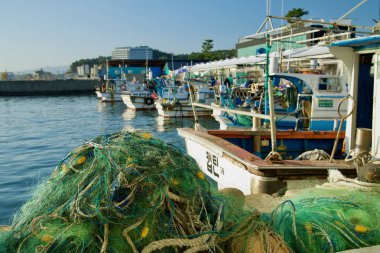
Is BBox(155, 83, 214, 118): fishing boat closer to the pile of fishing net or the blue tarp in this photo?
the blue tarp

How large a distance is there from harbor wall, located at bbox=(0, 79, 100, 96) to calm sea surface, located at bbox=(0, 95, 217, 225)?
28953mm

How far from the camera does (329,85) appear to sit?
1321 cm

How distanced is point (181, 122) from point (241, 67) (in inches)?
276

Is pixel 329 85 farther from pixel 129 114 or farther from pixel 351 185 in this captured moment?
pixel 129 114

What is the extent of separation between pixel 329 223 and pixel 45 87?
62619 mm

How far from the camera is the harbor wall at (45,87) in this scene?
58.9 meters

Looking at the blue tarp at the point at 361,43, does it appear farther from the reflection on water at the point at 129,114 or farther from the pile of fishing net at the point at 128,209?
the reflection on water at the point at 129,114

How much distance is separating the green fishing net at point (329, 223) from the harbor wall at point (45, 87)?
61410 mm

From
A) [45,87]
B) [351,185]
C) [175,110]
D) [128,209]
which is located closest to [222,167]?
[351,185]

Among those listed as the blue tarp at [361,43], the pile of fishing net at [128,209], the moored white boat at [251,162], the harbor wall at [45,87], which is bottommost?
the moored white boat at [251,162]

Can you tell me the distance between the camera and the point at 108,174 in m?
2.98

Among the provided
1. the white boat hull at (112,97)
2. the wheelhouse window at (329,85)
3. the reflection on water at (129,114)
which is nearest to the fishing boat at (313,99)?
the wheelhouse window at (329,85)

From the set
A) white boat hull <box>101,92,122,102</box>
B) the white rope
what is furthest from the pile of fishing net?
white boat hull <box>101,92,122,102</box>

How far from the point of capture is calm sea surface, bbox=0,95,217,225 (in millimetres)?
Answer: 9938
